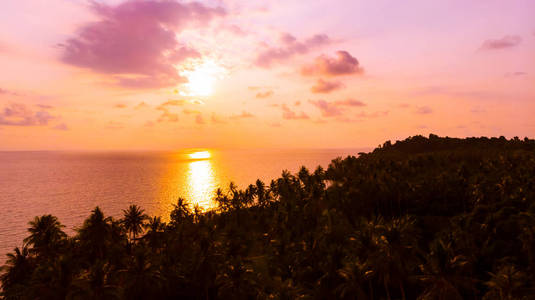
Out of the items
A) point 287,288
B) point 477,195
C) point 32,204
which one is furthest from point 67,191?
point 477,195

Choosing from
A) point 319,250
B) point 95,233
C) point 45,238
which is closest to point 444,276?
point 319,250

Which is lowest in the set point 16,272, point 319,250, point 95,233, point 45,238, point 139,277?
point 319,250

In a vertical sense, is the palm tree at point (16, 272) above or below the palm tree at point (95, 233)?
below

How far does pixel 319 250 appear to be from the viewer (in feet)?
209

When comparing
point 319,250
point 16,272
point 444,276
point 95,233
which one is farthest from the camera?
point 319,250

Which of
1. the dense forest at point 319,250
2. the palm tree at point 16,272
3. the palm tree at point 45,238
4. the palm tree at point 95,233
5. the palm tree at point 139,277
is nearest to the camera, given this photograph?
the dense forest at point 319,250

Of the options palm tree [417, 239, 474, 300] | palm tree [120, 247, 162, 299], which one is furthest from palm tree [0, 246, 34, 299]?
palm tree [417, 239, 474, 300]

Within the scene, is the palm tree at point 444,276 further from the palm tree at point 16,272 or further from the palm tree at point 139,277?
the palm tree at point 16,272

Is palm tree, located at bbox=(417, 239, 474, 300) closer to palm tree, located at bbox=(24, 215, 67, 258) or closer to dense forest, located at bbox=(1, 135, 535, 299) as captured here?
dense forest, located at bbox=(1, 135, 535, 299)

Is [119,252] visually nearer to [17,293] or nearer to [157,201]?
[17,293]

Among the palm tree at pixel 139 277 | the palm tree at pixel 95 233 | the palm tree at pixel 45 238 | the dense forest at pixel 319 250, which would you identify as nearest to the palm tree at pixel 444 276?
the dense forest at pixel 319 250

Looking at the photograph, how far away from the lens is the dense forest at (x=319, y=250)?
43.8m

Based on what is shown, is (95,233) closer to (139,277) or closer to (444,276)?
(139,277)

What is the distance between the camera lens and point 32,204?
14762 centimetres
